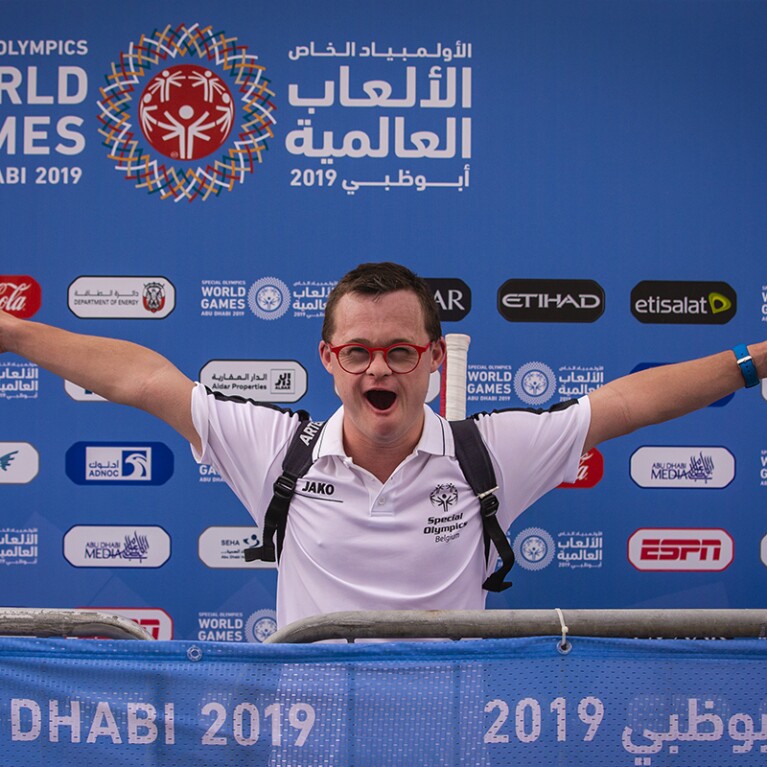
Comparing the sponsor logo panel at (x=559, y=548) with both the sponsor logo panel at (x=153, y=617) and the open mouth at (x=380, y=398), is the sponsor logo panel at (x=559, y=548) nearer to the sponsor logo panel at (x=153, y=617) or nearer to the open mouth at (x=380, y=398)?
the sponsor logo panel at (x=153, y=617)

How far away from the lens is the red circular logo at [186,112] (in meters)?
2.95

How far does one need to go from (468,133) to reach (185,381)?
1644 millimetres

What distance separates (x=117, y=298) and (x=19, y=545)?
3.11 ft

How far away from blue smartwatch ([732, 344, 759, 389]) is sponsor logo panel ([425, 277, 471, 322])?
1.36 meters

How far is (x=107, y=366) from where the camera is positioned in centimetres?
170

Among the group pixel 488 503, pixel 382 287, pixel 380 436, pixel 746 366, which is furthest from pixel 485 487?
pixel 746 366

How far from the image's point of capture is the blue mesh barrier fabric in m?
1.16

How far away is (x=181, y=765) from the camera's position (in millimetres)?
1166

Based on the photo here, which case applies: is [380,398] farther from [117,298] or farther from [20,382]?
[20,382]

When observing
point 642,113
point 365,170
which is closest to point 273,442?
point 365,170

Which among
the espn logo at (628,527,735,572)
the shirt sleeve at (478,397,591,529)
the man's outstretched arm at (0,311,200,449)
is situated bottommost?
the espn logo at (628,527,735,572)

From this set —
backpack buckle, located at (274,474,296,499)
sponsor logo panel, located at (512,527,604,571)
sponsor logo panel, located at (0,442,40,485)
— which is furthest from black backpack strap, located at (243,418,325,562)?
sponsor logo panel, located at (0,442,40,485)

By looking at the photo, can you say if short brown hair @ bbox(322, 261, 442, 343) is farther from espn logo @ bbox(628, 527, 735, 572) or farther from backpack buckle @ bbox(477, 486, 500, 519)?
espn logo @ bbox(628, 527, 735, 572)

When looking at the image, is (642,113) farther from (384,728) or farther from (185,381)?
(384,728)
